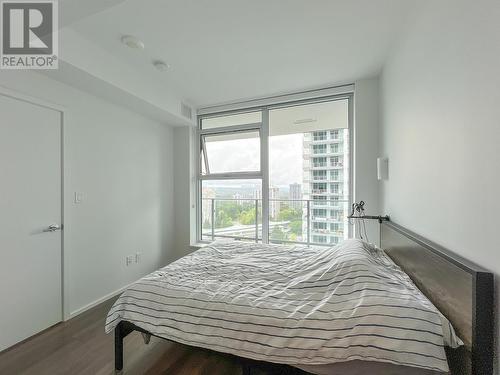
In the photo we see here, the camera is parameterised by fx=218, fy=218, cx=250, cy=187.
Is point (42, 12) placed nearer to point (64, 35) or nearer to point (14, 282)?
point (64, 35)

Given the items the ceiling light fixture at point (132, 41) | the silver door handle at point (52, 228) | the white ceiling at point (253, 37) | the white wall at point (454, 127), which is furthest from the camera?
the silver door handle at point (52, 228)

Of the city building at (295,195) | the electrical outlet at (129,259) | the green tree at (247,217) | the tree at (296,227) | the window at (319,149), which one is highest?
the window at (319,149)

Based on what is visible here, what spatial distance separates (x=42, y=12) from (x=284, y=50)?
6.51 ft

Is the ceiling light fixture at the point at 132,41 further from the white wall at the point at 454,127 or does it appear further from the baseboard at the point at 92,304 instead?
the baseboard at the point at 92,304

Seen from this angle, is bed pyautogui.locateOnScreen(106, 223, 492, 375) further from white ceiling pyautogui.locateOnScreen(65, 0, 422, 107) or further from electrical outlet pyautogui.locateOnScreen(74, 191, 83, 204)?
white ceiling pyautogui.locateOnScreen(65, 0, 422, 107)

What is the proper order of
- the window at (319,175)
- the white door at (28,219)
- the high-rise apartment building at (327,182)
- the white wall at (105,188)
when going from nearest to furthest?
the white door at (28,219), the white wall at (105,188), the high-rise apartment building at (327,182), the window at (319,175)

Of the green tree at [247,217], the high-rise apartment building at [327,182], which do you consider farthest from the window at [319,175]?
the green tree at [247,217]

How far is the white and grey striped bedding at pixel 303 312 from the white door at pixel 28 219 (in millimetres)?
1058

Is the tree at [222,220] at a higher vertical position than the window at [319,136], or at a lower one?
lower

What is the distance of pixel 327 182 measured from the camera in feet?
10.9

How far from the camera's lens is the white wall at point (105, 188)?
7.57 feet

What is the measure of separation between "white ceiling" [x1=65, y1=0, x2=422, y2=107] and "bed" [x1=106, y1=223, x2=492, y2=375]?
180 cm

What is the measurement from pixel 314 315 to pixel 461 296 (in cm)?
69

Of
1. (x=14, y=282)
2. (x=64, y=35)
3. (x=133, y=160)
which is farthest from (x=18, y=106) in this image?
(x=14, y=282)
